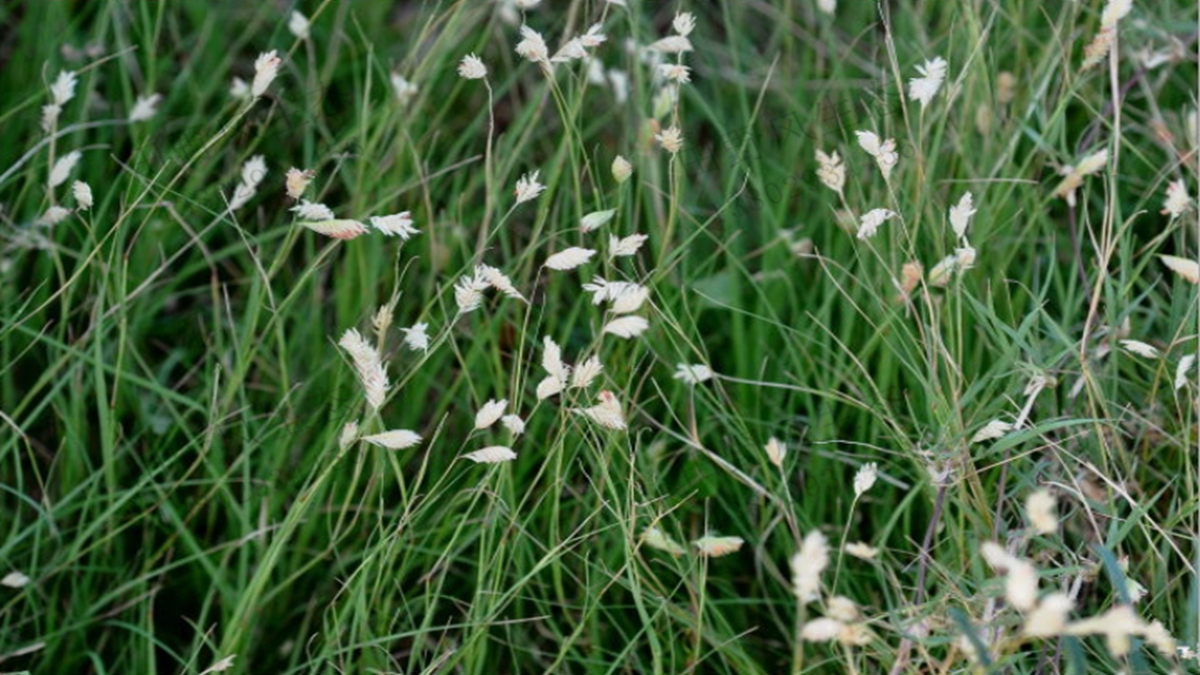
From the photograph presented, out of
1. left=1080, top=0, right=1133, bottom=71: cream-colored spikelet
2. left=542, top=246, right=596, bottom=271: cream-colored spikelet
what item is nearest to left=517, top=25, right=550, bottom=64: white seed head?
left=542, top=246, right=596, bottom=271: cream-colored spikelet

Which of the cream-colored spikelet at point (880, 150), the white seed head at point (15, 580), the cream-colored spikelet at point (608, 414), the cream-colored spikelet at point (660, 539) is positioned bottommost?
the white seed head at point (15, 580)

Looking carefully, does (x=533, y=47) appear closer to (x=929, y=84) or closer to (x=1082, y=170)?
(x=929, y=84)

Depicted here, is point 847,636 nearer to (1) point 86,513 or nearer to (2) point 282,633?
(2) point 282,633

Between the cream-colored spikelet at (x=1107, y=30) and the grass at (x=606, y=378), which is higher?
the cream-colored spikelet at (x=1107, y=30)

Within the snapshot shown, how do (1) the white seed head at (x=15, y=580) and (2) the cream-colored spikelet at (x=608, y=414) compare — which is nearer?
(2) the cream-colored spikelet at (x=608, y=414)

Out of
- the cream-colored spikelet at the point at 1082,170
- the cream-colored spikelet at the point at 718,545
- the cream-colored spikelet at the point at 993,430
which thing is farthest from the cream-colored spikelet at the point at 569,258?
the cream-colored spikelet at the point at 1082,170

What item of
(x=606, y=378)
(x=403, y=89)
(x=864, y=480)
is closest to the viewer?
(x=864, y=480)

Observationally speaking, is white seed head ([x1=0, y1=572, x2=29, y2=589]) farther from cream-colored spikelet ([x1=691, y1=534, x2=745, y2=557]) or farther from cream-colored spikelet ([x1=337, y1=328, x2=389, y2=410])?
cream-colored spikelet ([x1=691, y1=534, x2=745, y2=557])

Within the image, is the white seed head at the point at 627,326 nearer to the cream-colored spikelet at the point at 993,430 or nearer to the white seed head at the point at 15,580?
the cream-colored spikelet at the point at 993,430

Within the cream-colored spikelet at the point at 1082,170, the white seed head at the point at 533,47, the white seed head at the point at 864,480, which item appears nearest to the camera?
the white seed head at the point at 864,480

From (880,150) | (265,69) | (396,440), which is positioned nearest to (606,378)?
(396,440)
